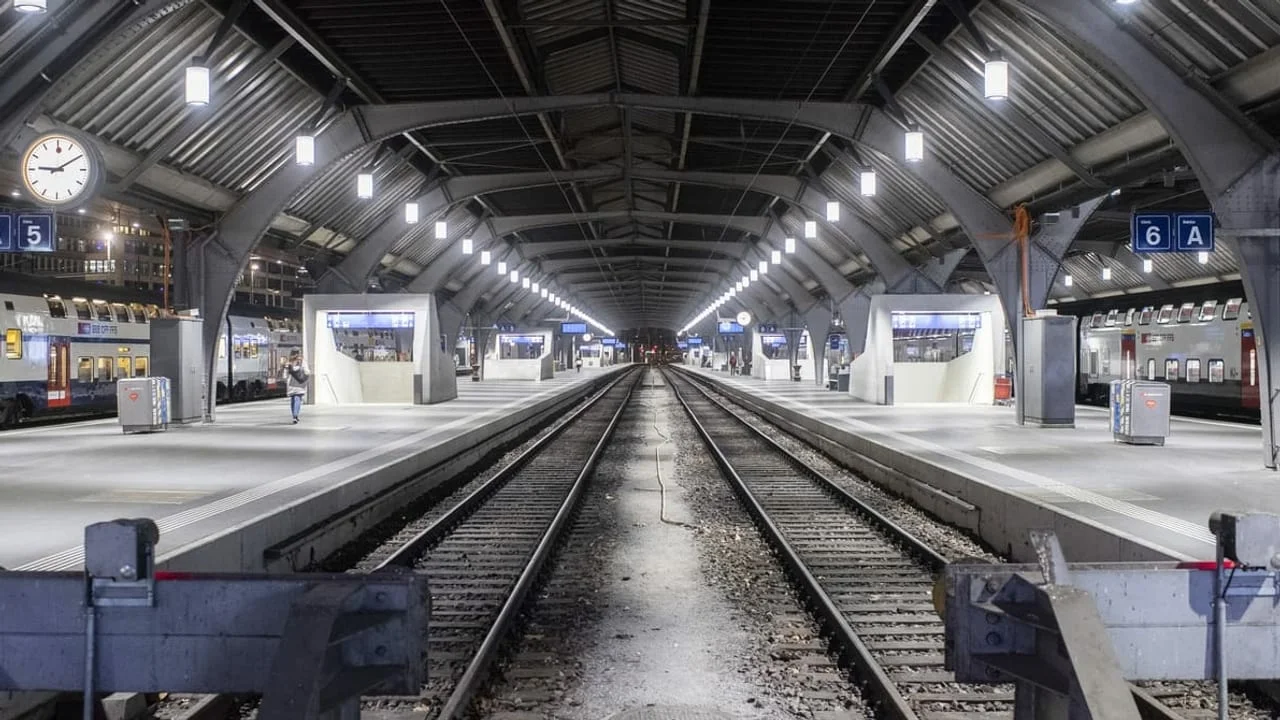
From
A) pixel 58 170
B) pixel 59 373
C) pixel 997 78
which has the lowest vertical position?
pixel 59 373

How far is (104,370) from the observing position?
2458 cm

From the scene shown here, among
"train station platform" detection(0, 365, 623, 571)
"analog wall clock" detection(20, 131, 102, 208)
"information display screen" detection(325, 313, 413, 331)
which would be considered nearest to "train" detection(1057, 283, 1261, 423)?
"train station platform" detection(0, 365, 623, 571)

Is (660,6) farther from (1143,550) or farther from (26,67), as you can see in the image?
(1143,550)

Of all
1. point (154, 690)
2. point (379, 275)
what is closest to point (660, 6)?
point (154, 690)

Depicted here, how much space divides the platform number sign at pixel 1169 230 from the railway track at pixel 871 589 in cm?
611

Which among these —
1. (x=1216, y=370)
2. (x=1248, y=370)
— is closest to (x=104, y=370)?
(x=1248, y=370)

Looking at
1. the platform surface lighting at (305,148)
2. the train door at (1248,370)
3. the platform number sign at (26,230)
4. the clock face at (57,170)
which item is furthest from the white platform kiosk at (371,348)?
the train door at (1248,370)

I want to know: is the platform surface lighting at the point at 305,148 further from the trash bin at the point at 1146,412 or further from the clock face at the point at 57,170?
the trash bin at the point at 1146,412

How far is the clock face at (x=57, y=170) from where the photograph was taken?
1227cm

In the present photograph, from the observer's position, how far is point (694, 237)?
154 feet

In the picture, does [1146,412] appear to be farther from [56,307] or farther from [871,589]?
[56,307]

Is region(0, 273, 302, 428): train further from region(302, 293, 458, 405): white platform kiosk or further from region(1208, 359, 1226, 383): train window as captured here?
region(1208, 359, 1226, 383): train window

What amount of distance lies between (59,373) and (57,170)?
1219cm

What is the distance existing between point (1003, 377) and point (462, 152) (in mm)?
16922
